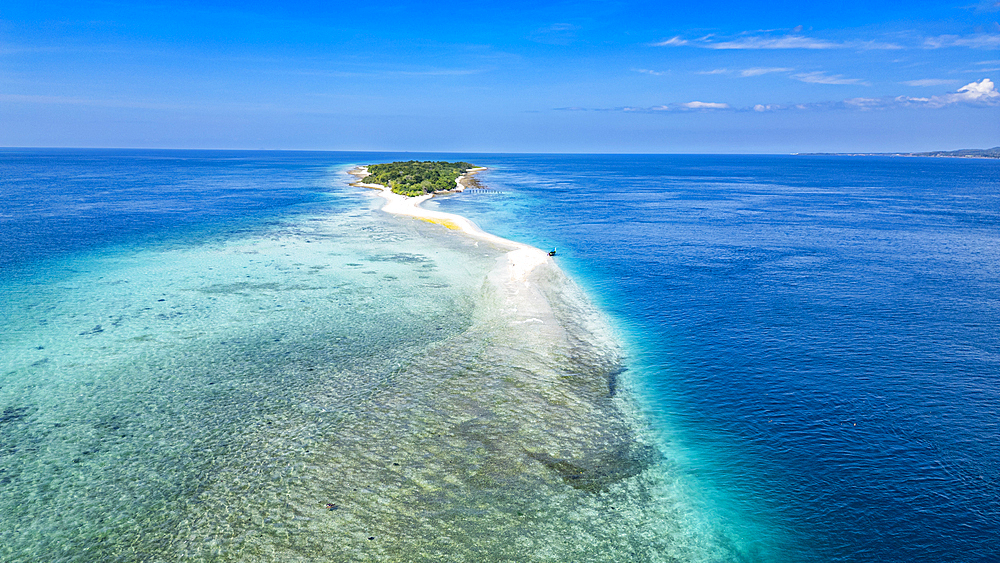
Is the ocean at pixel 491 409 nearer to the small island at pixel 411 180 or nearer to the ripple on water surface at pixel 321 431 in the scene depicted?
the ripple on water surface at pixel 321 431

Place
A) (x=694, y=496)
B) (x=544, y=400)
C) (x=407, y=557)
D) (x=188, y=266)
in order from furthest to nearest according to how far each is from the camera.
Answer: (x=188, y=266)
(x=544, y=400)
(x=694, y=496)
(x=407, y=557)

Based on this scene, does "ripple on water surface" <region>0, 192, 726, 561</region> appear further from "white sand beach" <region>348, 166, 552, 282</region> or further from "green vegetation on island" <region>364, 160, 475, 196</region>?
"green vegetation on island" <region>364, 160, 475, 196</region>

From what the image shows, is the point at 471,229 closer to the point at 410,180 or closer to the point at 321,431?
the point at 321,431

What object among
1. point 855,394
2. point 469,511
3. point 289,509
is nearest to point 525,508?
point 469,511

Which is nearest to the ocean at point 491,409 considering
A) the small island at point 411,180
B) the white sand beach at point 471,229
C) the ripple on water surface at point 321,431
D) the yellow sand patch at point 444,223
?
the ripple on water surface at point 321,431

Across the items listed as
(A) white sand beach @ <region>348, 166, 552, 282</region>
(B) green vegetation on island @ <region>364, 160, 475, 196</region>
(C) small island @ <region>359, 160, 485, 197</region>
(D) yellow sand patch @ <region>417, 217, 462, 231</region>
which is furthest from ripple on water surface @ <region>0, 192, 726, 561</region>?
(B) green vegetation on island @ <region>364, 160, 475, 196</region>

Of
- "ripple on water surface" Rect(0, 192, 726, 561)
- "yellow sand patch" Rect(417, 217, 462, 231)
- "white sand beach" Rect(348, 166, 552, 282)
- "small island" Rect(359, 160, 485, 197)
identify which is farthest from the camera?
"small island" Rect(359, 160, 485, 197)

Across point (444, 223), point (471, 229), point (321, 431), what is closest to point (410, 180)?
point (444, 223)

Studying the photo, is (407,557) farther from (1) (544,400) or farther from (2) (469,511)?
(1) (544,400)
